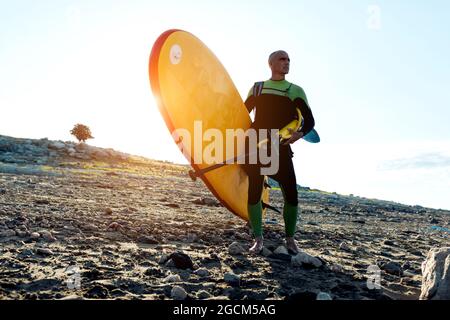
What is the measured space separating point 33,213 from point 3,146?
81.5 feet

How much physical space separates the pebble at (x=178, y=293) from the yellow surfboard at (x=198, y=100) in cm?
235

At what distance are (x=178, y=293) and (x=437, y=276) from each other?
2056 mm

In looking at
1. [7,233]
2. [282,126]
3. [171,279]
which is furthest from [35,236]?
[282,126]

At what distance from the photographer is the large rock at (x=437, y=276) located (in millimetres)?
2865

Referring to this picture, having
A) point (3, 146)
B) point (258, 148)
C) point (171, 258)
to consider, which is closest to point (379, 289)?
point (171, 258)

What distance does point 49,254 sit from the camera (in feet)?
12.4

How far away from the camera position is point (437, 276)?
2.98 meters

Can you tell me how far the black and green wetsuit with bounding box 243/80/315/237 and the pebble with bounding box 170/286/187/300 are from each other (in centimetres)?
224

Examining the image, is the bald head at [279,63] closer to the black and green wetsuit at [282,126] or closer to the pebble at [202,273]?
the black and green wetsuit at [282,126]

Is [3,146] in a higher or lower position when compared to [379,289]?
higher

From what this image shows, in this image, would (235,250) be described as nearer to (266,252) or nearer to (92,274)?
(266,252)

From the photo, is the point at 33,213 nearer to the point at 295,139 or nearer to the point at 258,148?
the point at 258,148

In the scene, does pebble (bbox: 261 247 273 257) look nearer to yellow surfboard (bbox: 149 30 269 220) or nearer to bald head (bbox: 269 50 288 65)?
yellow surfboard (bbox: 149 30 269 220)

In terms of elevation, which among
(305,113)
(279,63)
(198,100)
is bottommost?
(305,113)
